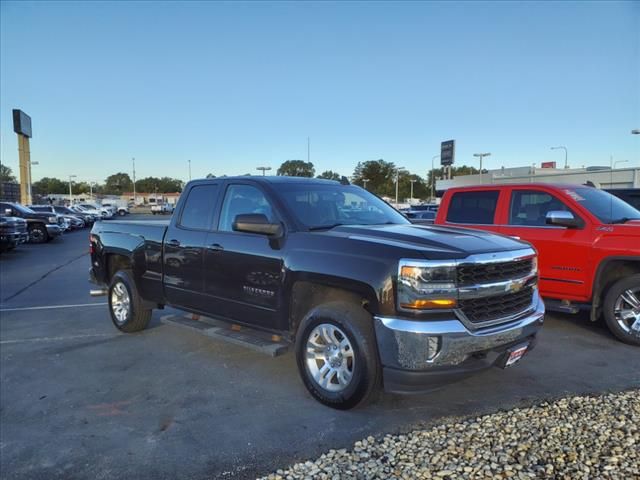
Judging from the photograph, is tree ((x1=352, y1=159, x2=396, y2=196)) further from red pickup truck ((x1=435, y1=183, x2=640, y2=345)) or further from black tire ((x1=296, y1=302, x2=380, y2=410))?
black tire ((x1=296, y1=302, x2=380, y2=410))

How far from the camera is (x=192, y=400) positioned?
4.27 m

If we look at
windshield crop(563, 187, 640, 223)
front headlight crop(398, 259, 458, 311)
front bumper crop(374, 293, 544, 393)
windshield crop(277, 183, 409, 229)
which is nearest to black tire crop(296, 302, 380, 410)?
front bumper crop(374, 293, 544, 393)

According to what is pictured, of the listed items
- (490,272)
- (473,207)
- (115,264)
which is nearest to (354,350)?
(490,272)

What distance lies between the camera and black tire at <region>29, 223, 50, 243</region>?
71.5ft

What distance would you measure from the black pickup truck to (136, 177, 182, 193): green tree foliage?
13214 cm

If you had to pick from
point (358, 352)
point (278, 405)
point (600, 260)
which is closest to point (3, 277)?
point (278, 405)

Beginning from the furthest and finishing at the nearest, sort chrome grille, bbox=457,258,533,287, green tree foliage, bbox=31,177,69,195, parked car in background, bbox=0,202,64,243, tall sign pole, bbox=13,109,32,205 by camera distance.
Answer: green tree foliage, bbox=31,177,69,195
tall sign pole, bbox=13,109,32,205
parked car in background, bbox=0,202,64,243
chrome grille, bbox=457,258,533,287

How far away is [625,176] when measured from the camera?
2531 centimetres

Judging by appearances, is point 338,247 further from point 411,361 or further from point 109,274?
point 109,274

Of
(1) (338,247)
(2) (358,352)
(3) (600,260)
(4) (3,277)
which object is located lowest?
(4) (3,277)

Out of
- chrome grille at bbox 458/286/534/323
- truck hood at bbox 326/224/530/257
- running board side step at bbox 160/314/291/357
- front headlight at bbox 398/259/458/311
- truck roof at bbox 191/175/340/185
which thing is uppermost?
truck roof at bbox 191/175/340/185

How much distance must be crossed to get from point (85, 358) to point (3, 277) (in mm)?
7928

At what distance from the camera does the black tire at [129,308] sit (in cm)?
621

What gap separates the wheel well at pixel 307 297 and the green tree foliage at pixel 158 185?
13325 cm
